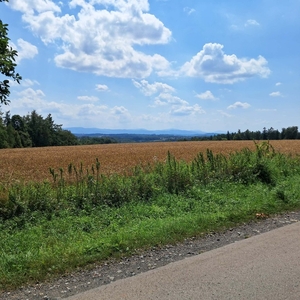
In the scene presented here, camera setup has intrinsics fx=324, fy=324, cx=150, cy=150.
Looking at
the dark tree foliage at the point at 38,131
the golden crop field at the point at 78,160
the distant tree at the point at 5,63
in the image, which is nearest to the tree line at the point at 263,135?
the dark tree foliage at the point at 38,131

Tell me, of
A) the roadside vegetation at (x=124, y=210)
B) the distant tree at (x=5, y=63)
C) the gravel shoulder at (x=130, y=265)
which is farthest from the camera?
the distant tree at (x=5, y=63)

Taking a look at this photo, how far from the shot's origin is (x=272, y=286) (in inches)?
155

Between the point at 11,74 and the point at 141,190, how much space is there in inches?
374

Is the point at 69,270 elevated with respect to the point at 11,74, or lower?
lower

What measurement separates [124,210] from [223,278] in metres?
4.23

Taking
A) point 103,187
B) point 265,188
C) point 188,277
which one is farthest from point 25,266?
point 265,188

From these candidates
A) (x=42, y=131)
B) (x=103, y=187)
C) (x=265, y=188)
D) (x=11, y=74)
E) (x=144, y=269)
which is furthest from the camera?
(x=42, y=131)

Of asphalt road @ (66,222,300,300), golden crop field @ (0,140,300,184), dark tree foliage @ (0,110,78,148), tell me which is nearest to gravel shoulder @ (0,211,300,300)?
asphalt road @ (66,222,300,300)

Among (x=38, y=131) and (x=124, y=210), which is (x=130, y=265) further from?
(x=38, y=131)

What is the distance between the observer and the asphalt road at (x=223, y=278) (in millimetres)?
3775

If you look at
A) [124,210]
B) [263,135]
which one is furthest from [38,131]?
[124,210]

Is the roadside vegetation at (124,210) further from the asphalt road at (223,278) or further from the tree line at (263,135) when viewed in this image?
the tree line at (263,135)

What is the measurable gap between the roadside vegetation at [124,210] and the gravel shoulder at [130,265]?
206 millimetres

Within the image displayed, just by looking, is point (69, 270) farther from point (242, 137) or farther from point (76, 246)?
point (242, 137)
